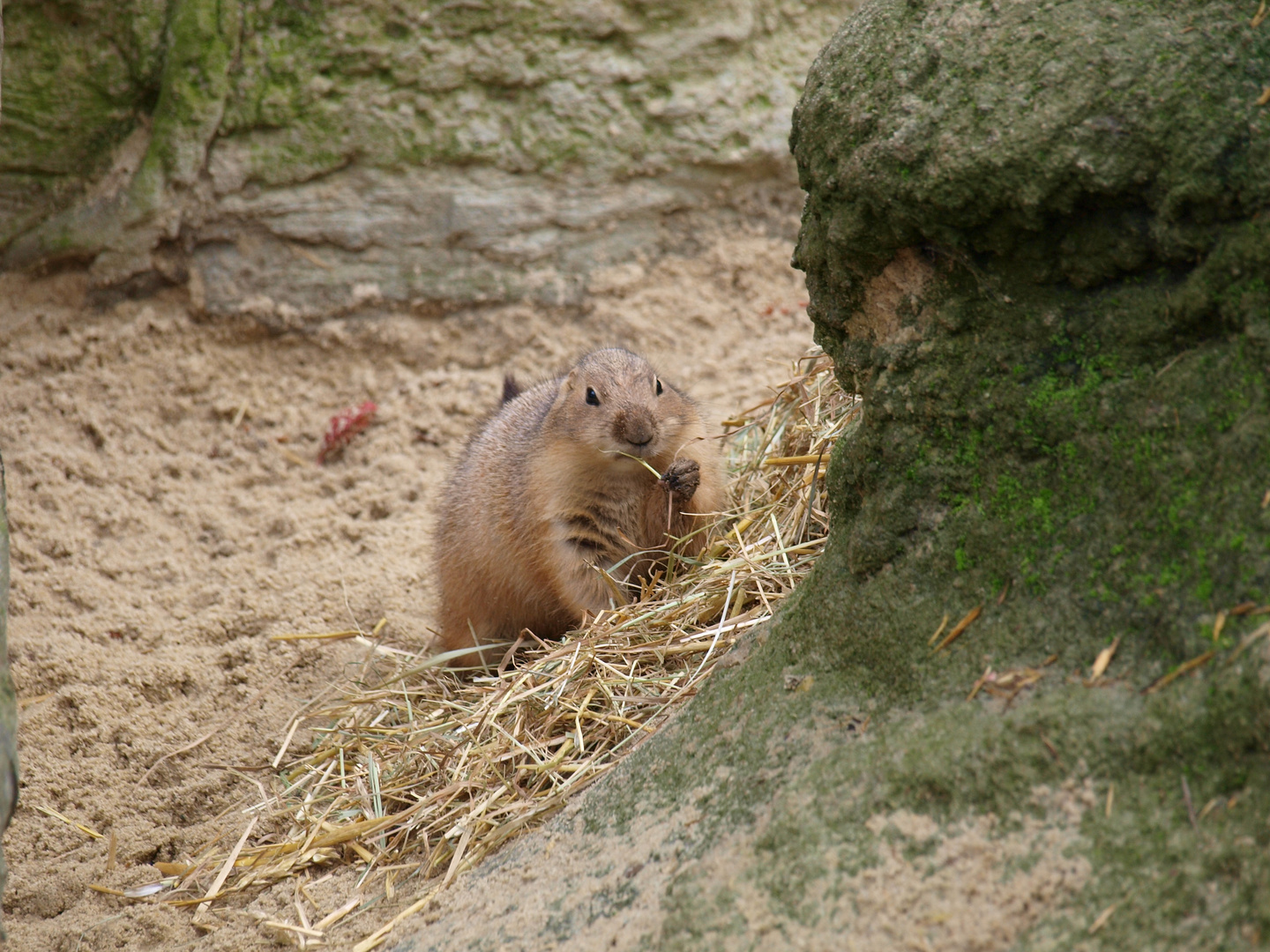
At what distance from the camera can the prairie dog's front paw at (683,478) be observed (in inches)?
193

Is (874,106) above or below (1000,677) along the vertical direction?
above

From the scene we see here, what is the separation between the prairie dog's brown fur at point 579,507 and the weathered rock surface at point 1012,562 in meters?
1.99

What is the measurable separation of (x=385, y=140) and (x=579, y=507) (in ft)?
12.2

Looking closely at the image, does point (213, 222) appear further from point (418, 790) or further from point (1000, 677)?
point (1000, 677)

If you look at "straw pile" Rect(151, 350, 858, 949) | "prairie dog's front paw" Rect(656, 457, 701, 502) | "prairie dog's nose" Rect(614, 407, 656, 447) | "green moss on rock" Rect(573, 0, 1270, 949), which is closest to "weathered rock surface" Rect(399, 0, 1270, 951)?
"green moss on rock" Rect(573, 0, 1270, 949)

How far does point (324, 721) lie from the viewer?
5070 mm

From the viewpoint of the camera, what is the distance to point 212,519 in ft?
22.3

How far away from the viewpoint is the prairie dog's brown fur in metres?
5.11

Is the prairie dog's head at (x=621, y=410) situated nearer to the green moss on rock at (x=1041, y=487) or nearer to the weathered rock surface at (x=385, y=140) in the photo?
the green moss on rock at (x=1041, y=487)

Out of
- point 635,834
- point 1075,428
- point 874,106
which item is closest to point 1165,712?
point 1075,428

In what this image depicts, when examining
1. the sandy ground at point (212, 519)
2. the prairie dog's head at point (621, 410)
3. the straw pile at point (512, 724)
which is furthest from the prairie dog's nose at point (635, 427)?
the sandy ground at point (212, 519)

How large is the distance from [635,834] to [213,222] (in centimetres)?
600

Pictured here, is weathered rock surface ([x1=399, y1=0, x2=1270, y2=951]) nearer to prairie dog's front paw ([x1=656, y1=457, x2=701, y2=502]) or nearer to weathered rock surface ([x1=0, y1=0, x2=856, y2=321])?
prairie dog's front paw ([x1=656, y1=457, x2=701, y2=502])

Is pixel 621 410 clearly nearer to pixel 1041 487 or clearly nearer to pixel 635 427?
pixel 635 427
